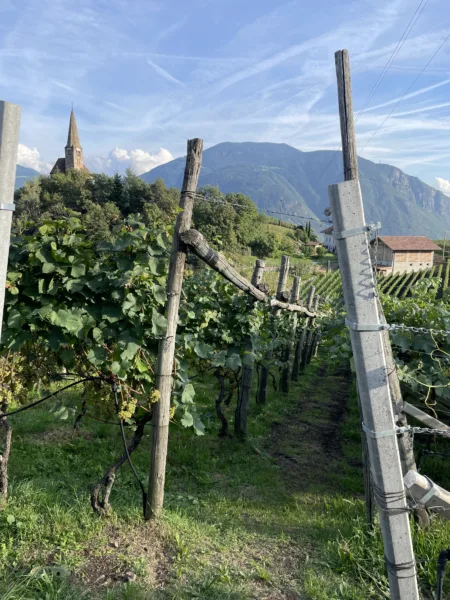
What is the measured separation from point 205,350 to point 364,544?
2165 mm

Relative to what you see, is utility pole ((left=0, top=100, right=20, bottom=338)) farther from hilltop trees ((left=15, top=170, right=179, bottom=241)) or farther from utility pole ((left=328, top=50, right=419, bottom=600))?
hilltop trees ((left=15, top=170, right=179, bottom=241))

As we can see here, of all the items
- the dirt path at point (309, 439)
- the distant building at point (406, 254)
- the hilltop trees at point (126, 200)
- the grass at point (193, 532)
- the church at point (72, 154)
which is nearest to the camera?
the grass at point (193, 532)

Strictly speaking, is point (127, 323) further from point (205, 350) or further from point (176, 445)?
point (176, 445)

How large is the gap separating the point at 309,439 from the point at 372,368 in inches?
220

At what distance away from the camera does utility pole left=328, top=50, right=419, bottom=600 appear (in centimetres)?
212

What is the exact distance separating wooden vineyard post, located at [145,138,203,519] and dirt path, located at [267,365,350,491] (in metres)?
2.26

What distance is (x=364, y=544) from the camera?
3.43 metres

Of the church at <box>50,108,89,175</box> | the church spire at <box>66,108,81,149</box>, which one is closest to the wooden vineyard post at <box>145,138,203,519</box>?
the church at <box>50,108,89,175</box>

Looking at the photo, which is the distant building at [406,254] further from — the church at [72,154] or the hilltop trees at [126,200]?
the church at [72,154]

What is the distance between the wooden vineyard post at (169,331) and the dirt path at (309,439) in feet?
7.41

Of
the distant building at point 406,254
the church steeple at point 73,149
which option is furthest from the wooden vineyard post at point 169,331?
the church steeple at point 73,149

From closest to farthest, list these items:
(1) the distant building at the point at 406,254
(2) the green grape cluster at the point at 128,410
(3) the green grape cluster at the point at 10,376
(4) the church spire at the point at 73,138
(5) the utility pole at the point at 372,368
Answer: (5) the utility pole at the point at 372,368
(2) the green grape cluster at the point at 128,410
(3) the green grape cluster at the point at 10,376
(1) the distant building at the point at 406,254
(4) the church spire at the point at 73,138

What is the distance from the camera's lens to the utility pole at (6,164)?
176 centimetres

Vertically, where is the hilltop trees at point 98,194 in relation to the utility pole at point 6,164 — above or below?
above
